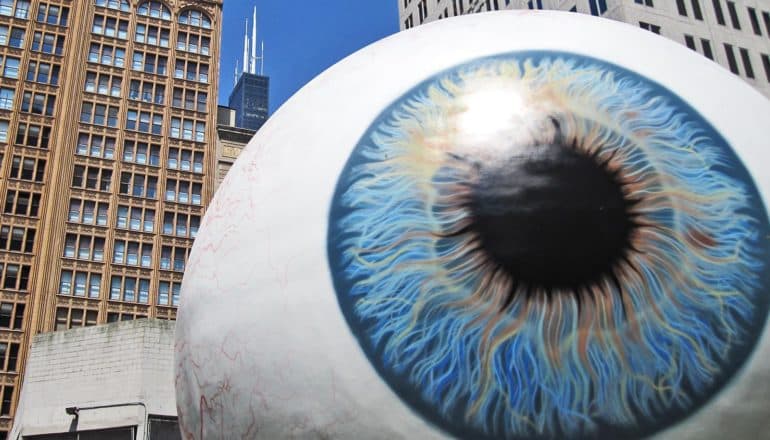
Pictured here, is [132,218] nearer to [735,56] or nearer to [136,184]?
[136,184]

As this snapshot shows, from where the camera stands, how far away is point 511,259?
3.95 m

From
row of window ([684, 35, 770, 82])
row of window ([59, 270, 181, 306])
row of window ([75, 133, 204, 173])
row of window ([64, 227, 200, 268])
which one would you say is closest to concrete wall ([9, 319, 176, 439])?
row of window ([59, 270, 181, 306])

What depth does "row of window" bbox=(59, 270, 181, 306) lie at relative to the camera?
196 feet

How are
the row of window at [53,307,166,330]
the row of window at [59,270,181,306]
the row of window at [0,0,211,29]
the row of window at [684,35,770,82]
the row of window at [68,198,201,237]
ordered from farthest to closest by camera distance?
the row of window at [0,0,211,29] → the row of window at [68,198,201,237] → the row of window at [59,270,181,306] → the row of window at [53,307,166,330] → the row of window at [684,35,770,82]

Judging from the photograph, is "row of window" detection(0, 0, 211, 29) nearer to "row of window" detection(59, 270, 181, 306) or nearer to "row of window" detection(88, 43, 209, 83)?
"row of window" detection(88, 43, 209, 83)

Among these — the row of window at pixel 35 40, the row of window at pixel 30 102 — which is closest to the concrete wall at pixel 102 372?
the row of window at pixel 30 102

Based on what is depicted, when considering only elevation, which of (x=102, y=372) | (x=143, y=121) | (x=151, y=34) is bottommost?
(x=102, y=372)

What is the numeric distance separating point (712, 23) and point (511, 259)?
2011 inches

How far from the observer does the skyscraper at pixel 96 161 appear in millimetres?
59312

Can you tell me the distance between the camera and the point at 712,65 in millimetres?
4859

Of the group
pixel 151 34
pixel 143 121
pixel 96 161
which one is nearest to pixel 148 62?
pixel 151 34

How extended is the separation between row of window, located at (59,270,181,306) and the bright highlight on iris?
58.6m

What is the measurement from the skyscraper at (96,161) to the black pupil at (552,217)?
58.6 metres

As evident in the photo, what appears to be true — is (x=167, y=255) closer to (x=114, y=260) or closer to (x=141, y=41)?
(x=114, y=260)
